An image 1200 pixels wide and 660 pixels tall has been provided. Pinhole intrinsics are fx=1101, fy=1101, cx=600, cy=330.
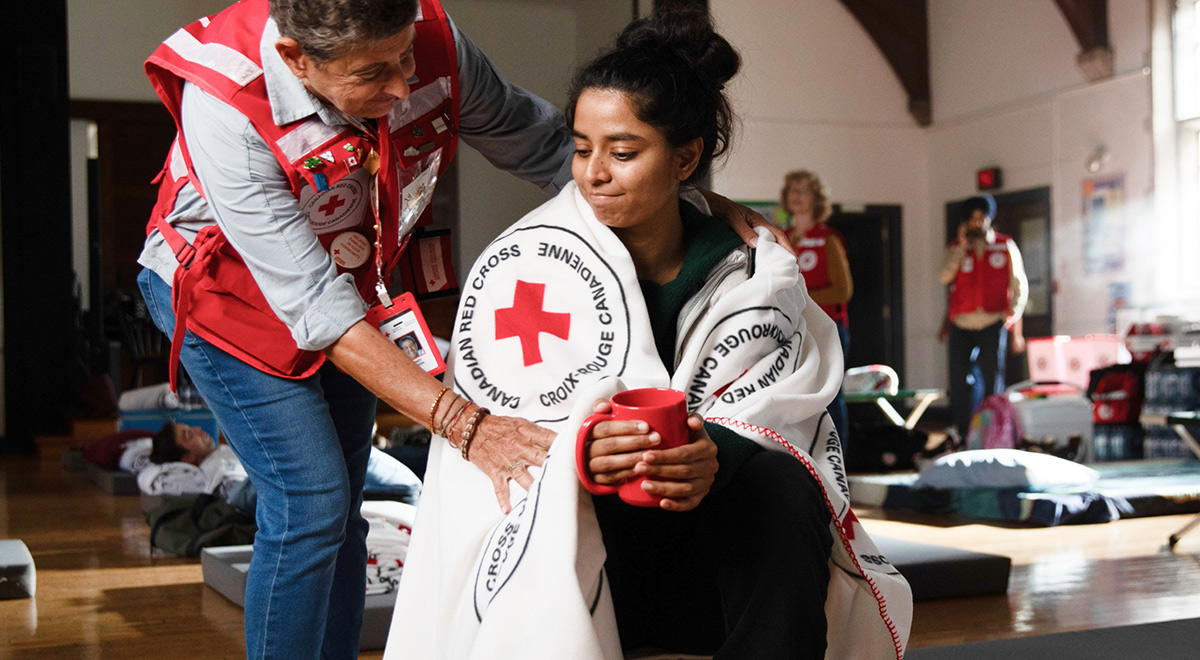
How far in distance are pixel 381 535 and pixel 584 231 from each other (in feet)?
4.30

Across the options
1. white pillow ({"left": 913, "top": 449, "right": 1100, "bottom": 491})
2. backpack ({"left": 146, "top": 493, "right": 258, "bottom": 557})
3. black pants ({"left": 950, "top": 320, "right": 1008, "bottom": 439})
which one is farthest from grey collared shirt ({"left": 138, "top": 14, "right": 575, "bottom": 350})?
black pants ({"left": 950, "top": 320, "right": 1008, "bottom": 439})

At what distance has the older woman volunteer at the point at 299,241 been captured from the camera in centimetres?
126

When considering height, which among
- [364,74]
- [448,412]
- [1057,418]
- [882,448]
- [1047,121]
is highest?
[1047,121]

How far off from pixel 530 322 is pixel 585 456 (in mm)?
289

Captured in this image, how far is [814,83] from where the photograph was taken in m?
8.93

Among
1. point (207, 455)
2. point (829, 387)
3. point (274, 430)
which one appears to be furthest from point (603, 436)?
point (207, 455)

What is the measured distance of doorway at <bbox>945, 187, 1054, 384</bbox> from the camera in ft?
27.9

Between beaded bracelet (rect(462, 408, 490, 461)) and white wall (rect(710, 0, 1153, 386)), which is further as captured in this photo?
white wall (rect(710, 0, 1153, 386))

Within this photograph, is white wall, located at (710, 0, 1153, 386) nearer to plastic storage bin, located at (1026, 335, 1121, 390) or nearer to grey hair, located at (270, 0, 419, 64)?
plastic storage bin, located at (1026, 335, 1121, 390)

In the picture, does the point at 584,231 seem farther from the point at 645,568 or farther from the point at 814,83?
the point at 814,83

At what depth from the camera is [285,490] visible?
138 cm

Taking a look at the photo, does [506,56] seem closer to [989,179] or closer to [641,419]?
[989,179]

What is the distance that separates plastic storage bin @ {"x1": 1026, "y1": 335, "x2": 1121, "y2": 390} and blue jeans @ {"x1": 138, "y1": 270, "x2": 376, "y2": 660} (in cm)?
640

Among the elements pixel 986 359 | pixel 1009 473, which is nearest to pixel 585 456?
pixel 1009 473
